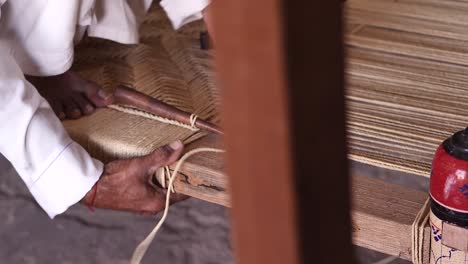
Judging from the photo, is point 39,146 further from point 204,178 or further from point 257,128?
point 257,128

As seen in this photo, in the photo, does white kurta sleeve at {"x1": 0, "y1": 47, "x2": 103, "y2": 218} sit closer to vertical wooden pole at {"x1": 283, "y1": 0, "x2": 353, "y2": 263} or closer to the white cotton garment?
the white cotton garment

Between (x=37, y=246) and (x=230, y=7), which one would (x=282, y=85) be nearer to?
(x=230, y=7)

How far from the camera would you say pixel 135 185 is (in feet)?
4.36

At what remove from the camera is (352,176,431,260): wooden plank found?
112 centimetres

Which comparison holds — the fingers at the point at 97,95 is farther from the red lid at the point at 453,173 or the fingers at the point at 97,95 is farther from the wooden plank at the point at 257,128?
the wooden plank at the point at 257,128

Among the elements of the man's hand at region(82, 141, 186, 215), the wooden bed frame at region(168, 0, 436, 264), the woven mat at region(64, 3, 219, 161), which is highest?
the wooden bed frame at region(168, 0, 436, 264)

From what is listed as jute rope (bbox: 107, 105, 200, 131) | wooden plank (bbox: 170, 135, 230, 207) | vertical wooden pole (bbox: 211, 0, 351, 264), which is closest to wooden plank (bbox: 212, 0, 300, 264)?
vertical wooden pole (bbox: 211, 0, 351, 264)

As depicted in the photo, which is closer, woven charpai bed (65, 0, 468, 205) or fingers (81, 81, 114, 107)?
woven charpai bed (65, 0, 468, 205)

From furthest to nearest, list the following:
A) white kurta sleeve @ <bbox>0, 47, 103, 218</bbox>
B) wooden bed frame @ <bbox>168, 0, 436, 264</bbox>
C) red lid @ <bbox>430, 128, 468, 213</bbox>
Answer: white kurta sleeve @ <bbox>0, 47, 103, 218</bbox>
red lid @ <bbox>430, 128, 468, 213</bbox>
wooden bed frame @ <bbox>168, 0, 436, 264</bbox>

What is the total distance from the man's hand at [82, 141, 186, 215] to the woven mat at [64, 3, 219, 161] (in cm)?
4

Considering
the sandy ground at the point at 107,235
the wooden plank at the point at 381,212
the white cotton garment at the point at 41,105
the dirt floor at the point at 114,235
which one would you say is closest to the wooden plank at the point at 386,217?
the wooden plank at the point at 381,212

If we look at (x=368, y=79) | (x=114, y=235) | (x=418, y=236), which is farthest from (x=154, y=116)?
(x=418, y=236)

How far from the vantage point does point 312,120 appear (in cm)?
45

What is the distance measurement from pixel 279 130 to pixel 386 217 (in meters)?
0.72
